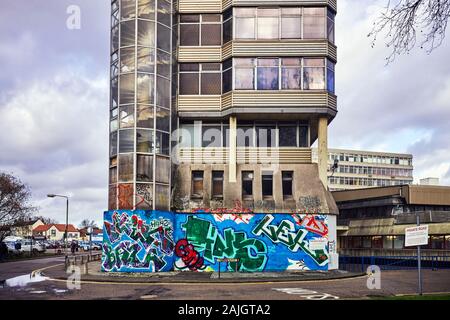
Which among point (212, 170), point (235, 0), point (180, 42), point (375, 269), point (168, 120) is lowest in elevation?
point (375, 269)

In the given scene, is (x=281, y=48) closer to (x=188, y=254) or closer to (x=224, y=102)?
(x=224, y=102)

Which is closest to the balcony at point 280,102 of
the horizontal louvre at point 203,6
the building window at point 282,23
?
the building window at point 282,23

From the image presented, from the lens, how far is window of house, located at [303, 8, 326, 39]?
3203 cm

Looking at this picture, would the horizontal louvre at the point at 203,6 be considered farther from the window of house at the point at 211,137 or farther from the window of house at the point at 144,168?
the window of house at the point at 144,168

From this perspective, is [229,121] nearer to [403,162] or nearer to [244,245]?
[244,245]

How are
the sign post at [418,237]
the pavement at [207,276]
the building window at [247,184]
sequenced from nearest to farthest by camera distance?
the sign post at [418,237] → the pavement at [207,276] → the building window at [247,184]

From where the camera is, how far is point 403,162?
418ft

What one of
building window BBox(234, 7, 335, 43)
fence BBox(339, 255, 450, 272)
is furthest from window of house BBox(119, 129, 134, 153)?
fence BBox(339, 255, 450, 272)

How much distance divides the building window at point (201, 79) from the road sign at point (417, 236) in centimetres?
1731

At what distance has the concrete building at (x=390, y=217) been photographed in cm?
4437

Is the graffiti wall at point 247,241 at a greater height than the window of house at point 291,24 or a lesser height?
lesser

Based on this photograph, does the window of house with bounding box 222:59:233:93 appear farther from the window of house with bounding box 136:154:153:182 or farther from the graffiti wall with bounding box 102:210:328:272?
the graffiti wall with bounding box 102:210:328:272
